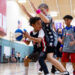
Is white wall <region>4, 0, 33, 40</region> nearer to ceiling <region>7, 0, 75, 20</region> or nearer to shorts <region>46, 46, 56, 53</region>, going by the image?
ceiling <region>7, 0, 75, 20</region>

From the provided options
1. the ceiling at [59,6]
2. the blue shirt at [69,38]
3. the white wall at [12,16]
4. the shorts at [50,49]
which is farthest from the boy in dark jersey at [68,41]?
the white wall at [12,16]

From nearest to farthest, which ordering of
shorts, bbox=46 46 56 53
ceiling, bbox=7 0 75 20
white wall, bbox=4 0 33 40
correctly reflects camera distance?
shorts, bbox=46 46 56 53 < ceiling, bbox=7 0 75 20 < white wall, bbox=4 0 33 40

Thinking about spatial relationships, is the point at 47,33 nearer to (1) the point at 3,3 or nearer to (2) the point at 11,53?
(1) the point at 3,3

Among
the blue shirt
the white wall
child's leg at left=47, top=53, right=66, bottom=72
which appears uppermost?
the white wall

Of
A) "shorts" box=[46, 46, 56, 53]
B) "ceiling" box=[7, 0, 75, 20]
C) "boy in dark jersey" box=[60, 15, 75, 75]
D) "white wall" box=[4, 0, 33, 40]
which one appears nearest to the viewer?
"shorts" box=[46, 46, 56, 53]

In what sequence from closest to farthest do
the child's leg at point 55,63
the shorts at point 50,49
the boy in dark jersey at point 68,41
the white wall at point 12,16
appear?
the child's leg at point 55,63, the shorts at point 50,49, the boy in dark jersey at point 68,41, the white wall at point 12,16

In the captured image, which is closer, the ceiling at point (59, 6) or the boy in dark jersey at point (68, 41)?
the boy in dark jersey at point (68, 41)

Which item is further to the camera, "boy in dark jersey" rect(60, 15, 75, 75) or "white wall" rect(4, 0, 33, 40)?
"white wall" rect(4, 0, 33, 40)

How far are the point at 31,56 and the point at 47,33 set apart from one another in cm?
47

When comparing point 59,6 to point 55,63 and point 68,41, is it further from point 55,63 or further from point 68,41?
point 55,63

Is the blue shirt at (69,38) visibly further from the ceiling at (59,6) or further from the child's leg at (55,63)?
the ceiling at (59,6)

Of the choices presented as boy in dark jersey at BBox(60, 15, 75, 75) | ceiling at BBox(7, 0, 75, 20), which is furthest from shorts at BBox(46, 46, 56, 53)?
ceiling at BBox(7, 0, 75, 20)

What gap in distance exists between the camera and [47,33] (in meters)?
3.22

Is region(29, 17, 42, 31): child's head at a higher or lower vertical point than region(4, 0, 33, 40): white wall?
lower
